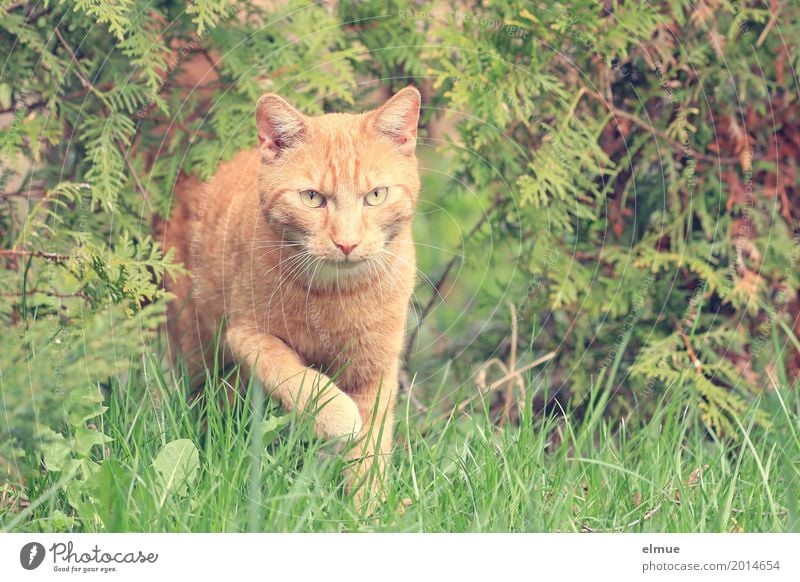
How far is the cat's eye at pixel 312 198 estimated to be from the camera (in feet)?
9.92

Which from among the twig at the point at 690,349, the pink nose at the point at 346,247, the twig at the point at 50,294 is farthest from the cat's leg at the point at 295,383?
the twig at the point at 690,349

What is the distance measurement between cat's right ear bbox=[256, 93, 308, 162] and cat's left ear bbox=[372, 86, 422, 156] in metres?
0.24

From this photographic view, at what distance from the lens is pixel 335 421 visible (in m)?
2.85

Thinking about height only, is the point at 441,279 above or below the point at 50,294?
below

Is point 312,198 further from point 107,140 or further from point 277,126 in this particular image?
point 107,140

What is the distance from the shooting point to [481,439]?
2.94m

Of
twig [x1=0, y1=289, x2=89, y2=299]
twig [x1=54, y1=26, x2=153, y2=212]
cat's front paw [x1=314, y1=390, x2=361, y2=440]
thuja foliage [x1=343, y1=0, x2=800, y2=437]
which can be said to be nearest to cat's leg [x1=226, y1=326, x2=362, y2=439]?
cat's front paw [x1=314, y1=390, x2=361, y2=440]

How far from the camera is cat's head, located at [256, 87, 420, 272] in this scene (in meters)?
2.96

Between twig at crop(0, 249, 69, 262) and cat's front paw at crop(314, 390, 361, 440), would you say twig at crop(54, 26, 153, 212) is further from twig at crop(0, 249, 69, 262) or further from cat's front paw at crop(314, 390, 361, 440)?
cat's front paw at crop(314, 390, 361, 440)

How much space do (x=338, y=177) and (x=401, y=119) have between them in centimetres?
26
